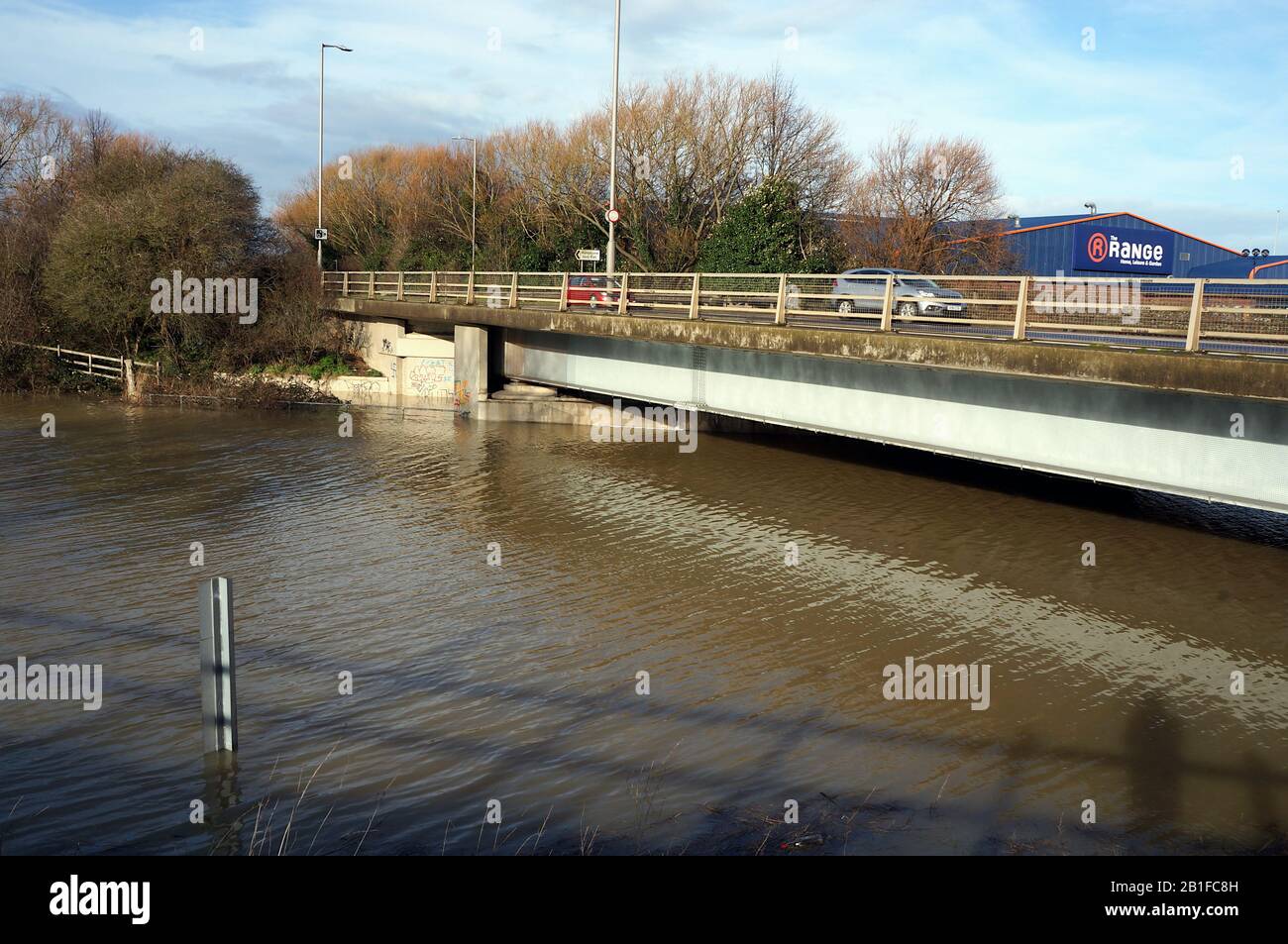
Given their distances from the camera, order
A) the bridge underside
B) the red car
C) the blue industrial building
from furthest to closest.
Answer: the blue industrial building < the red car < the bridge underside

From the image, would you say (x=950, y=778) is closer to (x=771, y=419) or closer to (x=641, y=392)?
(x=771, y=419)

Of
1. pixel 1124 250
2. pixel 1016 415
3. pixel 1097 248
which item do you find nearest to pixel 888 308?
pixel 1016 415

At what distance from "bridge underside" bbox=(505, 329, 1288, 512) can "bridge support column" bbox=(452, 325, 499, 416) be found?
8.90 m
